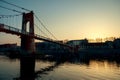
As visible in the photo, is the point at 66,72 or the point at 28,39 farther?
the point at 28,39

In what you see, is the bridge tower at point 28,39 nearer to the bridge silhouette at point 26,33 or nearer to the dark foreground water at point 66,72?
the bridge silhouette at point 26,33

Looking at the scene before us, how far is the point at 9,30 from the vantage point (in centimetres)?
5469

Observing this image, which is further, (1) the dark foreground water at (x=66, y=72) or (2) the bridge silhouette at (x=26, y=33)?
(2) the bridge silhouette at (x=26, y=33)

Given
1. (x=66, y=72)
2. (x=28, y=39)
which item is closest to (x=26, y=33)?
(x=28, y=39)

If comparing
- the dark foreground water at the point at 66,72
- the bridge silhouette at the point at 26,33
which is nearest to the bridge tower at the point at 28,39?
the bridge silhouette at the point at 26,33

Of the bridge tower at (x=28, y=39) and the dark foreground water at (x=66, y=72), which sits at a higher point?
the bridge tower at (x=28, y=39)

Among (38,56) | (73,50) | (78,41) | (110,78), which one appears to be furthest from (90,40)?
(110,78)

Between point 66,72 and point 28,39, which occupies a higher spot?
point 28,39

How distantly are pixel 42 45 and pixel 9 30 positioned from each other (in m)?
140

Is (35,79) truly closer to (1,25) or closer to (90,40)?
(1,25)

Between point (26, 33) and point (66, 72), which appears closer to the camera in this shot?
point (66, 72)

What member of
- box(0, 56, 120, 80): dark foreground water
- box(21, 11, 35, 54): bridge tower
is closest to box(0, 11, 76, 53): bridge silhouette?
box(21, 11, 35, 54): bridge tower

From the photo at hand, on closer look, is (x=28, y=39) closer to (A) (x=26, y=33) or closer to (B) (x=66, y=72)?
(A) (x=26, y=33)

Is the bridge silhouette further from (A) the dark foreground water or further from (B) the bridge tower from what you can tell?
(A) the dark foreground water
